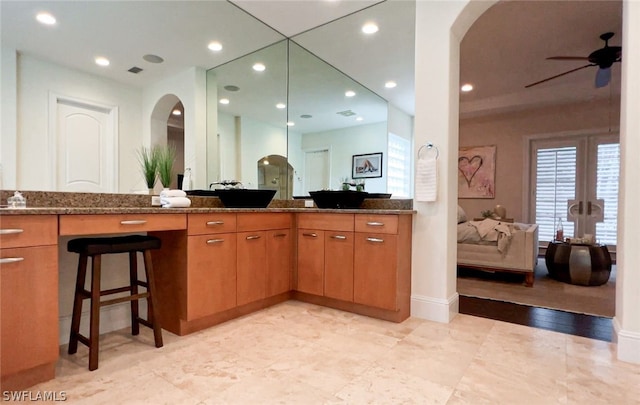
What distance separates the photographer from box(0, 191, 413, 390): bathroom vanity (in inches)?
58.0

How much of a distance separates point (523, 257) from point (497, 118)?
13.0 ft

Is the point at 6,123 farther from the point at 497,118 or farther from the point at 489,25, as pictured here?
the point at 497,118

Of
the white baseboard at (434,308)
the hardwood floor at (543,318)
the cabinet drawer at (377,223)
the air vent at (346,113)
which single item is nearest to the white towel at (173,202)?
the cabinet drawer at (377,223)

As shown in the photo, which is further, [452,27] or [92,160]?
[452,27]

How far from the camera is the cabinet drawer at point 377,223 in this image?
242 centimetres

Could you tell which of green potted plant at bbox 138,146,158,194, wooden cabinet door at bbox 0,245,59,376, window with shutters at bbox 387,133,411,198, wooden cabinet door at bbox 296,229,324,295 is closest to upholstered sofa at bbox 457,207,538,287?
window with shutters at bbox 387,133,411,198

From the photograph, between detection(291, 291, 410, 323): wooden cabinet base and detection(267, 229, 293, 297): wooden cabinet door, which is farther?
detection(267, 229, 293, 297): wooden cabinet door

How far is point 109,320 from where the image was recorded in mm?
2238

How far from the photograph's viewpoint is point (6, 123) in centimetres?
169

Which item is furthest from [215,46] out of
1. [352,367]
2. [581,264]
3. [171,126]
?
[581,264]

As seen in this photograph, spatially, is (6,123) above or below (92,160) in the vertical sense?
above

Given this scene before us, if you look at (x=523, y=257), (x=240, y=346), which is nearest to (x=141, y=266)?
(x=240, y=346)

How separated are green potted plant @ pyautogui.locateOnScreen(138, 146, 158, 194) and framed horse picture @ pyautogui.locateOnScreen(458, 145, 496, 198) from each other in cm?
610

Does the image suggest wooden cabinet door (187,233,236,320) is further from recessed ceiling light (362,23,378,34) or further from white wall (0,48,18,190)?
recessed ceiling light (362,23,378,34)
